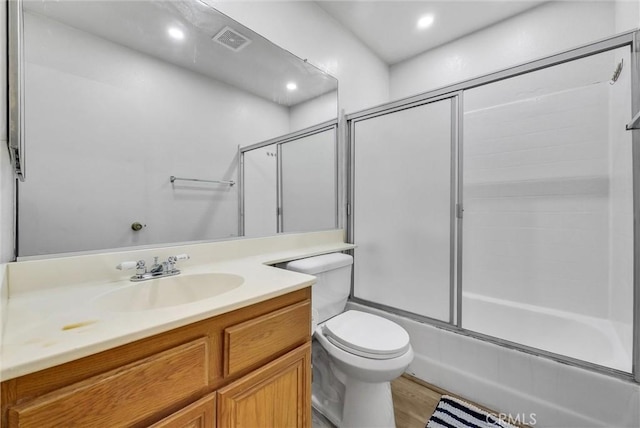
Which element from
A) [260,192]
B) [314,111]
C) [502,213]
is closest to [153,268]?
[260,192]

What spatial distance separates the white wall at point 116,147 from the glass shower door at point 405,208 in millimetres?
1010

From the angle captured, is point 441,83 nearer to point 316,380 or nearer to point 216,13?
point 216,13

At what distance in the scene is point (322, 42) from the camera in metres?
2.00

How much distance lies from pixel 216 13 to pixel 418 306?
82.3 inches

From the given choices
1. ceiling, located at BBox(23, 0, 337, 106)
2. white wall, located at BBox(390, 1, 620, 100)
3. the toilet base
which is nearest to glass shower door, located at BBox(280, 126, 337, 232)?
ceiling, located at BBox(23, 0, 337, 106)

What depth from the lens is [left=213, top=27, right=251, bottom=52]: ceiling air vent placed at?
1422mm

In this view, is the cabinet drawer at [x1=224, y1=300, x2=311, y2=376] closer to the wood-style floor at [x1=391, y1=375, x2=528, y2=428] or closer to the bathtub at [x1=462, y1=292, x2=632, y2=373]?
the wood-style floor at [x1=391, y1=375, x2=528, y2=428]

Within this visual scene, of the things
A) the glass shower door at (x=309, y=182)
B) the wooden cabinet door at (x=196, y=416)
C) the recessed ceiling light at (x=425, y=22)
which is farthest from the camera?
the recessed ceiling light at (x=425, y=22)

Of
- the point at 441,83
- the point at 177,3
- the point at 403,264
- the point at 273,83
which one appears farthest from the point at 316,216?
the point at 441,83

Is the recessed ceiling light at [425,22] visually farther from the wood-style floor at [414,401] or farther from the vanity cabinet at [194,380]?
the wood-style floor at [414,401]

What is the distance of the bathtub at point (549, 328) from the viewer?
4.92ft

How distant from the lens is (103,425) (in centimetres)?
54

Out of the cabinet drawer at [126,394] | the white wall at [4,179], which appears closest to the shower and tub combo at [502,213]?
the cabinet drawer at [126,394]

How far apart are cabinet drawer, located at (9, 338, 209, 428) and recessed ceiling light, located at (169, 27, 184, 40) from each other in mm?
1344
